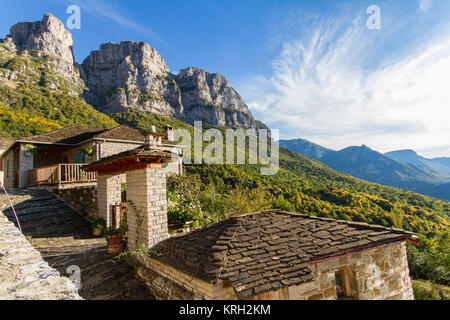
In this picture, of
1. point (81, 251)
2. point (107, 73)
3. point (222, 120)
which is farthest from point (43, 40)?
point (81, 251)

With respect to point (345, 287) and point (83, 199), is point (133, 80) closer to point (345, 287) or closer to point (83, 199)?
point (83, 199)

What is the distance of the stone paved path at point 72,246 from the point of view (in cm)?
468

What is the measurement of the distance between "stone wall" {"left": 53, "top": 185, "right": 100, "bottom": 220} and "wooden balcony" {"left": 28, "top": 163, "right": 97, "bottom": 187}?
2.66ft

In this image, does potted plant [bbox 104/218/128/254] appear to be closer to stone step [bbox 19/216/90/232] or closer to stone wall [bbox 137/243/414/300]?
stone wall [bbox 137/243/414/300]

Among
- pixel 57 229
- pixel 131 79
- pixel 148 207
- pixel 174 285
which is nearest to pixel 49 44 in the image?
pixel 131 79

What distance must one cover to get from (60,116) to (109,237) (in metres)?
39.1

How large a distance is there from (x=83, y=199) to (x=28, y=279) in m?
8.49

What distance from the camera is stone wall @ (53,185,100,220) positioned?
8.73m

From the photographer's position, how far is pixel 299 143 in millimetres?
163375

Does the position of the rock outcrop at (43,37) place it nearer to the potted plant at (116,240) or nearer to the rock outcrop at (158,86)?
the rock outcrop at (158,86)

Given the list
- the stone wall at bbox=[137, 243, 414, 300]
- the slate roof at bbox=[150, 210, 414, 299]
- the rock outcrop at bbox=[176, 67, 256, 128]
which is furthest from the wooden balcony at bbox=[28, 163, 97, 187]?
the rock outcrop at bbox=[176, 67, 256, 128]

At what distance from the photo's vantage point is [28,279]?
2211 millimetres

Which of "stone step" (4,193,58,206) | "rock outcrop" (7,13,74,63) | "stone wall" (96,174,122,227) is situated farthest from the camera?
"rock outcrop" (7,13,74,63)

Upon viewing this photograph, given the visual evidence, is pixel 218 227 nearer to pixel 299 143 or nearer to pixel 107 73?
pixel 107 73
